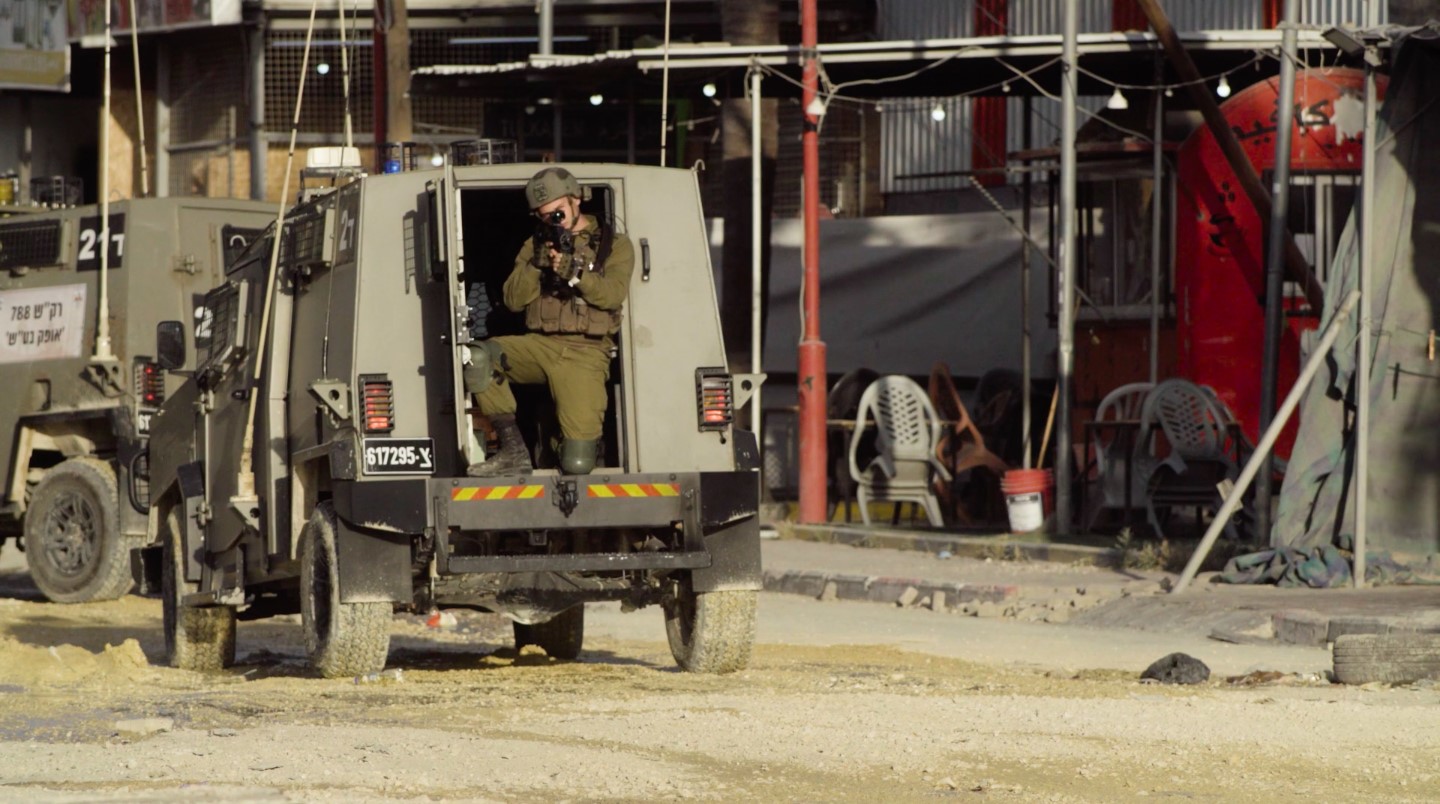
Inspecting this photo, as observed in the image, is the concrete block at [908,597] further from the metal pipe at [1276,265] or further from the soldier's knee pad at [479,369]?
the soldier's knee pad at [479,369]

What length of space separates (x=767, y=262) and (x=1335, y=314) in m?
8.41

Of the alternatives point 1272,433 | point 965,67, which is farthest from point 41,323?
point 1272,433

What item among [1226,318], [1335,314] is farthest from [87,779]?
[1226,318]

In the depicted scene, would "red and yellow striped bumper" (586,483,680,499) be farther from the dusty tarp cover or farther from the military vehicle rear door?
the dusty tarp cover

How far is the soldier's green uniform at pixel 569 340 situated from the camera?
9.45 m

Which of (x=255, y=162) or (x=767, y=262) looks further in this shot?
(x=255, y=162)

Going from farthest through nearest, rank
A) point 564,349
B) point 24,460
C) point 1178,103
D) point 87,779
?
point 1178,103 < point 24,460 < point 564,349 < point 87,779

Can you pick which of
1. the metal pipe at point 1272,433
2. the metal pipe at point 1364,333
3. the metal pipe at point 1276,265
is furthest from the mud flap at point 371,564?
the metal pipe at point 1276,265

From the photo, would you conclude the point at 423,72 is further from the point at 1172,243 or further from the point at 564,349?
the point at 564,349

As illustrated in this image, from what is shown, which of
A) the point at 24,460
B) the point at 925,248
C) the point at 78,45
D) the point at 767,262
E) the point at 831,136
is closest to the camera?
the point at 24,460

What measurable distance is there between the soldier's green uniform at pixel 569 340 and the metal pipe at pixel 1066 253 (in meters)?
8.46

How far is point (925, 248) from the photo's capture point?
82.3 feet

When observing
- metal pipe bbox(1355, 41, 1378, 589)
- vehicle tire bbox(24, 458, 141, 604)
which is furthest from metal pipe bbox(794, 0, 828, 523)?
vehicle tire bbox(24, 458, 141, 604)

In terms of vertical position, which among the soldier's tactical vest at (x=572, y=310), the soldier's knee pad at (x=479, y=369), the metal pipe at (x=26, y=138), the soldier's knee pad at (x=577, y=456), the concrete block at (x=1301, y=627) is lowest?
the concrete block at (x=1301, y=627)
